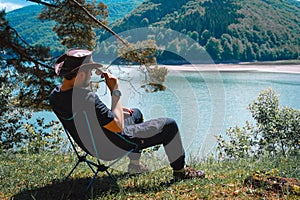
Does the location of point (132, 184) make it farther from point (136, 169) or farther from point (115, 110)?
point (115, 110)

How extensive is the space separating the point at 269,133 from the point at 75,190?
4.49 metres

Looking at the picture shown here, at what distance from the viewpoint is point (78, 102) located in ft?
8.77

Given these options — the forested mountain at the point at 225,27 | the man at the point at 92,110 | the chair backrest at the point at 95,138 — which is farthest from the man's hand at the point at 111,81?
the forested mountain at the point at 225,27

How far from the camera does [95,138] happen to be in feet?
9.29

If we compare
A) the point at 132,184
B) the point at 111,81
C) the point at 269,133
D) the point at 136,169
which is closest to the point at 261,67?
the point at 269,133

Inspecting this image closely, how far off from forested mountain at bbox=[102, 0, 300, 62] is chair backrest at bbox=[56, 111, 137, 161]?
167ft

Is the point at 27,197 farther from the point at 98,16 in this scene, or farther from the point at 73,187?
the point at 98,16

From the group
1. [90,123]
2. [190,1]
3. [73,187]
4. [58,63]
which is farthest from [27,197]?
[190,1]

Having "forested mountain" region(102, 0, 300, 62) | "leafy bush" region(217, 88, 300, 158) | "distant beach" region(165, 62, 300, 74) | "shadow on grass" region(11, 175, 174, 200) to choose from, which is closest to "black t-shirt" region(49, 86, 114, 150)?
"shadow on grass" region(11, 175, 174, 200)

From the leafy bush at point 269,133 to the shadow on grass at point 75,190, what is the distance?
3267 mm

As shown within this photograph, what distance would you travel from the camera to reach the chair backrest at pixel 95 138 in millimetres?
2730

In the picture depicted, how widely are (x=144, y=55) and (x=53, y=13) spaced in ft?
6.93

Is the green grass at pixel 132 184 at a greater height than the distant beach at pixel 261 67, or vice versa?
the green grass at pixel 132 184

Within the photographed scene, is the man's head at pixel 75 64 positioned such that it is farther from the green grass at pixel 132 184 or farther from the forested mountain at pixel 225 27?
the forested mountain at pixel 225 27
